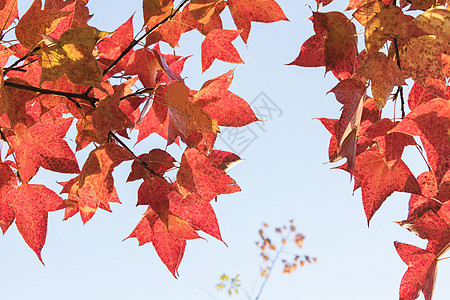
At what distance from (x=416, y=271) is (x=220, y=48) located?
447 mm

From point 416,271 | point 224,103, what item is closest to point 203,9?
point 224,103

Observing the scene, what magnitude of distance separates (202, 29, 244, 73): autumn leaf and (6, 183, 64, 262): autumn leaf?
0.32m

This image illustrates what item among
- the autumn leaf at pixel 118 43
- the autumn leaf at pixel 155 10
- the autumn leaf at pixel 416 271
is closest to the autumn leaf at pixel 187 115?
the autumn leaf at pixel 155 10

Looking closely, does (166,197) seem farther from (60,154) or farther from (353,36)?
(353,36)

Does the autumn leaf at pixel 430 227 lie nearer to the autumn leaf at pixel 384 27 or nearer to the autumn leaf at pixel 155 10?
the autumn leaf at pixel 384 27

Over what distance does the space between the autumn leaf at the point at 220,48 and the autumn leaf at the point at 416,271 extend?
1.27 ft

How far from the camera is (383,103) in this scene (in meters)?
0.40

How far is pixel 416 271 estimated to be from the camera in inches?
22.6

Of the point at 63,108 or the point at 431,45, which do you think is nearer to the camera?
the point at 431,45

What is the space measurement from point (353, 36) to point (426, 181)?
0.23 meters

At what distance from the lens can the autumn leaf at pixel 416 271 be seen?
1.86 feet

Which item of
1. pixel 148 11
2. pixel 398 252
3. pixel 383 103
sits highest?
pixel 148 11

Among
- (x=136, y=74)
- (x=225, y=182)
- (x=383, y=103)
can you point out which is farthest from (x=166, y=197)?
(x=383, y=103)

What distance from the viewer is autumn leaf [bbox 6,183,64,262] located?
1.86 ft
